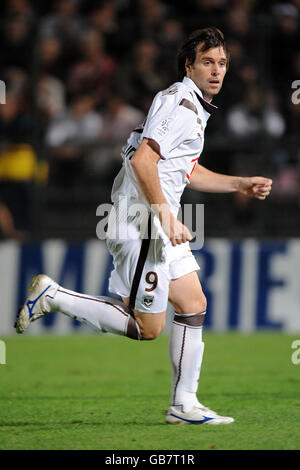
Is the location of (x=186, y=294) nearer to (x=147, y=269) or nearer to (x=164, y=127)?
(x=147, y=269)

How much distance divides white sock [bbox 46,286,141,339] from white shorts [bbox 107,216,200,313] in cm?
8

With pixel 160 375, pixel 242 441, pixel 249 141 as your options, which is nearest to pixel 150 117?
pixel 242 441

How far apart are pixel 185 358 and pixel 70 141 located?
533 centimetres

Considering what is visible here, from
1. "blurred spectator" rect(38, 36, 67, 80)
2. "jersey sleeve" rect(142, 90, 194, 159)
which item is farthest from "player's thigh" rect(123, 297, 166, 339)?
"blurred spectator" rect(38, 36, 67, 80)

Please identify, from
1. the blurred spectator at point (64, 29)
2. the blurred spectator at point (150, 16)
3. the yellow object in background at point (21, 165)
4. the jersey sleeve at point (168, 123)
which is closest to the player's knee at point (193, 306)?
the jersey sleeve at point (168, 123)

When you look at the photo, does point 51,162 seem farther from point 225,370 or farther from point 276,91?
point 225,370

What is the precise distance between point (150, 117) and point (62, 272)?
5.21 metres

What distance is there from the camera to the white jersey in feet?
15.0

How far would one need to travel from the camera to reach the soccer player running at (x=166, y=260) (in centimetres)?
470

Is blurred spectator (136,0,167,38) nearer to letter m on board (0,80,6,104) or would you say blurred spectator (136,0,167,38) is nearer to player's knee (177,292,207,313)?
letter m on board (0,80,6,104)

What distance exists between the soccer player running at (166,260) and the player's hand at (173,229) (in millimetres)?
103

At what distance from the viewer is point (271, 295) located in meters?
9.52

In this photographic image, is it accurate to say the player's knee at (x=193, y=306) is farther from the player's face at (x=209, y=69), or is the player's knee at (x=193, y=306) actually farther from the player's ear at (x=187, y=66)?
the player's ear at (x=187, y=66)

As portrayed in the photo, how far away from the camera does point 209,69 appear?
4816 millimetres
